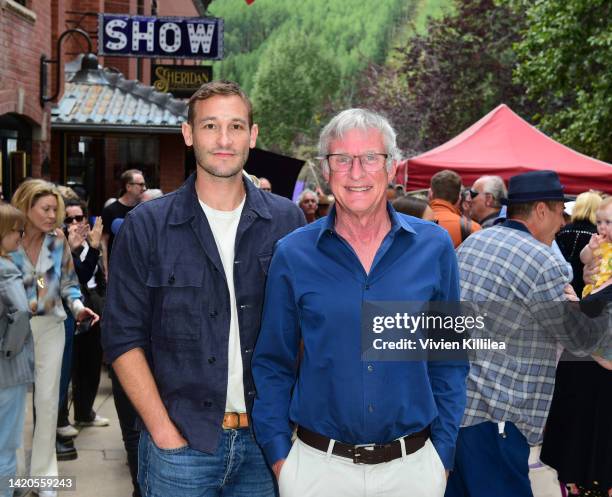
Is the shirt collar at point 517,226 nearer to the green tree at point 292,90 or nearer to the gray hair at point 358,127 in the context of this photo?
the gray hair at point 358,127

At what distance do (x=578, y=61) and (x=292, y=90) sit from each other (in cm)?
7790

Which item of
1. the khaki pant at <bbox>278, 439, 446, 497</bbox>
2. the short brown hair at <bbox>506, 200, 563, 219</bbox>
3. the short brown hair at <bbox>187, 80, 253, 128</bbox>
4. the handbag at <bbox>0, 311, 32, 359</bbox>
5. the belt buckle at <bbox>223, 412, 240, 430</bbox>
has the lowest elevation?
the handbag at <bbox>0, 311, 32, 359</bbox>

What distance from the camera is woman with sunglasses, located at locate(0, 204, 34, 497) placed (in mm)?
5352

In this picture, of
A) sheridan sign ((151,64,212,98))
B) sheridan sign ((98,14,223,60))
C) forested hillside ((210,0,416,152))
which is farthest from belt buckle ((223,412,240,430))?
forested hillside ((210,0,416,152))

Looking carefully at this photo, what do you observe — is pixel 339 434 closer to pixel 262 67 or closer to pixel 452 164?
pixel 452 164

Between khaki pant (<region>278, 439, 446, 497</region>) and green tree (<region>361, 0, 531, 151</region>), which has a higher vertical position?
green tree (<region>361, 0, 531, 151</region>)

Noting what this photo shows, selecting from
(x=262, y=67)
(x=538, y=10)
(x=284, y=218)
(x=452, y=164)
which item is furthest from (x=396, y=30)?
(x=284, y=218)

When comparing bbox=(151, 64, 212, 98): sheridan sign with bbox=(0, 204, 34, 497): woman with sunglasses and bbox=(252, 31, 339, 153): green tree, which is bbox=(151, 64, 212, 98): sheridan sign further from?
bbox=(252, 31, 339, 153): green tree

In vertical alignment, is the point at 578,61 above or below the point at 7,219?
above

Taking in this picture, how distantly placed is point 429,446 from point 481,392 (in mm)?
1316

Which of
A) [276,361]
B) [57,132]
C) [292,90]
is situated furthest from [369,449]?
[292,90]

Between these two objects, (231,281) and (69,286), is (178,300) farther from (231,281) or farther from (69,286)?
(69,286)

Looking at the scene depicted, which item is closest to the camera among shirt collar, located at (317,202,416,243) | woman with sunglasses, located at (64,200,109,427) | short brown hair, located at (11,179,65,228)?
shirt collar, located at (317,202,416,243)

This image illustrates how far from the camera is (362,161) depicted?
3.17 metres
